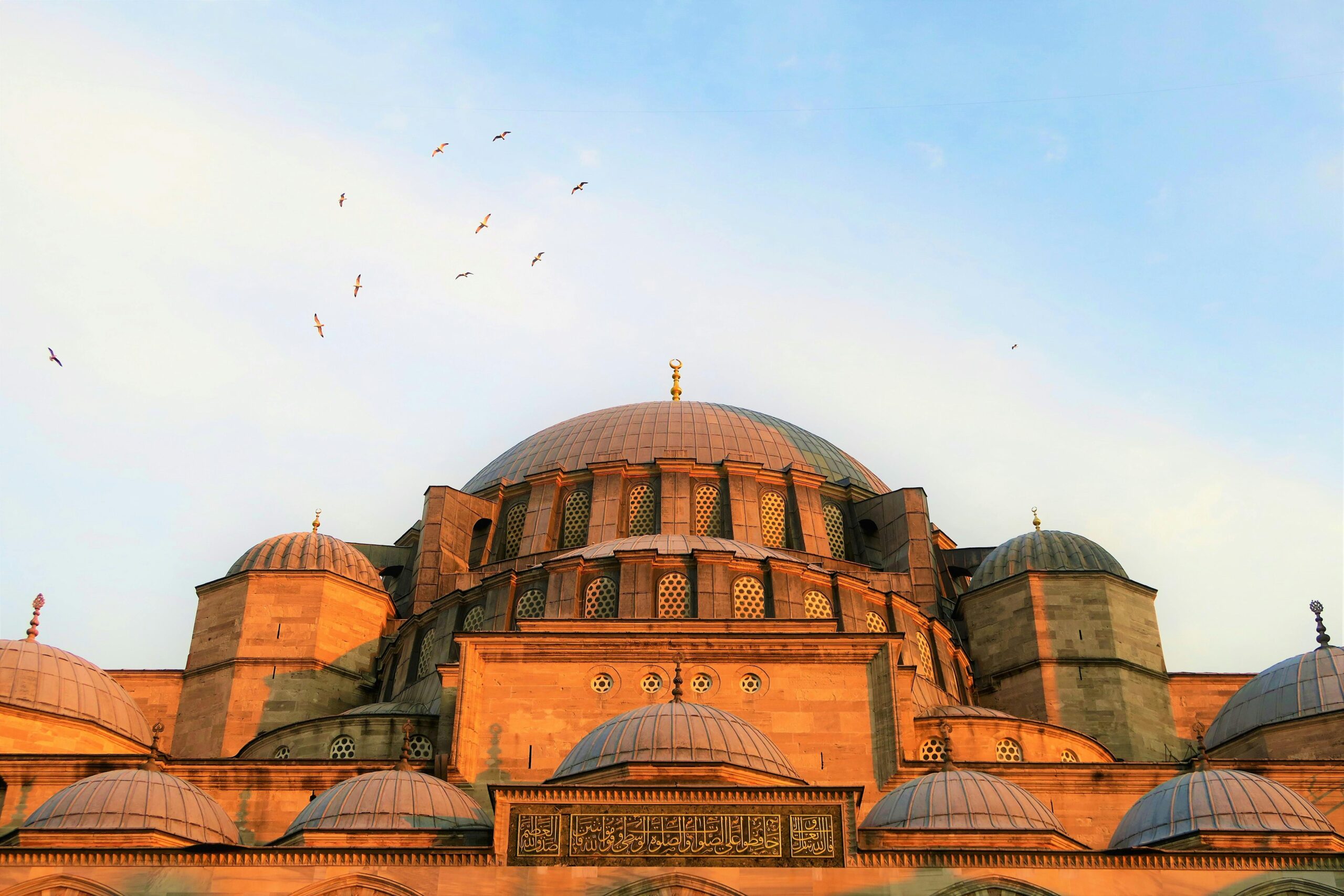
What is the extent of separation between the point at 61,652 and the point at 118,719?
1.75m

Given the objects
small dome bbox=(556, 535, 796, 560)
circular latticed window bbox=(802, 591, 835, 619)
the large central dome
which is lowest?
circular latticed window bbox=(802, 591, 835, 619)

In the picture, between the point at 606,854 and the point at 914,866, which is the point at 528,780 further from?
the point at 914,866

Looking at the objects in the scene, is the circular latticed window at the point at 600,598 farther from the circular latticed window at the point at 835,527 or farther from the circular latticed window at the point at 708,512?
the circular latticed window at the point at 835,527

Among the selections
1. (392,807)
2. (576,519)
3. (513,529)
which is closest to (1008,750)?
(576,519)

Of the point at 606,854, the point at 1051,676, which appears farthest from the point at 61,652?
the point at 1051,676

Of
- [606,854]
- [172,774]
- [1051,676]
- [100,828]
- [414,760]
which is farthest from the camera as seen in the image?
[1051,676]

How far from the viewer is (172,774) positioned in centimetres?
2609

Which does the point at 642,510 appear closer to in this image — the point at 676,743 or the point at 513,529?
the point at 513,529

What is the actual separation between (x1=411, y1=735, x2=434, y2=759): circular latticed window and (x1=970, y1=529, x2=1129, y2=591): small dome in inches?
558

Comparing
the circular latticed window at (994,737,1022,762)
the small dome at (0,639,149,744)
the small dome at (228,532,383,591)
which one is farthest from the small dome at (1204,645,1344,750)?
the small dome at (0,639,149,744)

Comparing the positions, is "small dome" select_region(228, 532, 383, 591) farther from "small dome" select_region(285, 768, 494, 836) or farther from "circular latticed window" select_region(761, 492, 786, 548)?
"small dome" select_region(285, 768, 494, 836)

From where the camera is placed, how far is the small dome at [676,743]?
2342 cm

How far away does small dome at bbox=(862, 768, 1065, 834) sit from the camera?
23375mm

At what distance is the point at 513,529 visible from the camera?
37.6 metres
